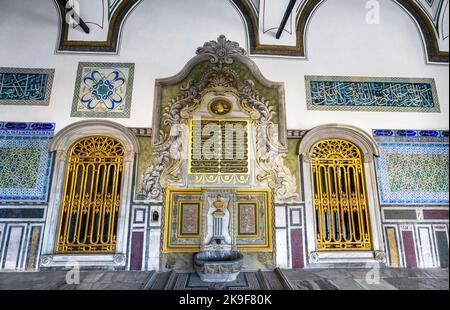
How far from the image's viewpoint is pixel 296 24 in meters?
4.99

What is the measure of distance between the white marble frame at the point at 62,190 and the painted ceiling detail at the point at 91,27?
149cm

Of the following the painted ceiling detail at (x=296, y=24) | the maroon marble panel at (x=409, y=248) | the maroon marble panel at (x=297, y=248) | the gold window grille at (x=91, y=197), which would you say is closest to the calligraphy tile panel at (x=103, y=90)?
the gold window grille at (x=91, y=197)

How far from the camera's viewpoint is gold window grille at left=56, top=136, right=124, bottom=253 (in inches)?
155

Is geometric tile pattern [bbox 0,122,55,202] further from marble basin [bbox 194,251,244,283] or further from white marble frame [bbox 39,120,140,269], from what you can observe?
marble basin [bbox 194,251,244,283]

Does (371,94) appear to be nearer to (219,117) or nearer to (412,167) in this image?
(412,167)

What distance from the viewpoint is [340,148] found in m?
4.42

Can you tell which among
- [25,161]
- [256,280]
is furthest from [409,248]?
[25,161]

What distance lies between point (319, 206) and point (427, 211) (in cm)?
169

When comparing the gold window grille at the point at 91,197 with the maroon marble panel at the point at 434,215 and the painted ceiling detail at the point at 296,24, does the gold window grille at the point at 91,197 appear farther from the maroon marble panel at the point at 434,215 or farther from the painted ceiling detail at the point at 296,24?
the maroon marble panel at the point at 434,215

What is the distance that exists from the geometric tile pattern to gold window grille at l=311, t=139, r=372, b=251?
424 cm

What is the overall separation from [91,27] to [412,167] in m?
6.06

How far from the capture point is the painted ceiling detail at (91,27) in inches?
185

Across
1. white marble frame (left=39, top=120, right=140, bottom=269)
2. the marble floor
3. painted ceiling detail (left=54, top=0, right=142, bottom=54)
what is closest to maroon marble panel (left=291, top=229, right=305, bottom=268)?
the marble floor
